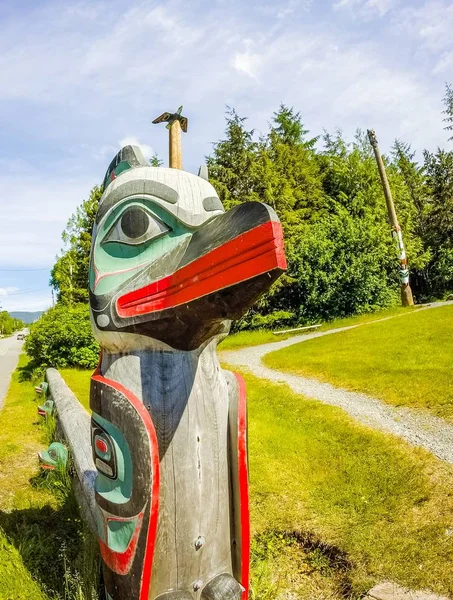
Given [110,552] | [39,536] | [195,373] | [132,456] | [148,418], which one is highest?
[195,373]

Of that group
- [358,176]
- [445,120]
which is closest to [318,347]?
[358,176]

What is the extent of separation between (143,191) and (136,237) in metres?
0.19

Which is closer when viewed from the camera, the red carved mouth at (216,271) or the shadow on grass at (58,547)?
the red carved mouth at (216,271)

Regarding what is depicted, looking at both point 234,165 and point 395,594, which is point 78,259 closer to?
point 234,165

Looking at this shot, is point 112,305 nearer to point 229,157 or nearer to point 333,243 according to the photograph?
point 333,243

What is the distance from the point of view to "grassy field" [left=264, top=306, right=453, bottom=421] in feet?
21.8

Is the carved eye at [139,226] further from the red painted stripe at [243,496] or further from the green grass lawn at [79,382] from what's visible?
the green grass lawn at [79,382]

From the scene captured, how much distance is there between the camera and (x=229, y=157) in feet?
65.5

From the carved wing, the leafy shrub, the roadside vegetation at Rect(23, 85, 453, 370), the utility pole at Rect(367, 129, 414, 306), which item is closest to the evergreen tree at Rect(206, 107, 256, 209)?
the roadside vegetation at Rect(23, 85, 453, 370)

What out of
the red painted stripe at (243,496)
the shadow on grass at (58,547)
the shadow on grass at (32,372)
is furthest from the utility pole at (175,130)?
the shadow on grass at (32,372)

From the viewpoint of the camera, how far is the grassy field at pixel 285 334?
15062mm

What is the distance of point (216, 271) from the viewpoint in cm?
136

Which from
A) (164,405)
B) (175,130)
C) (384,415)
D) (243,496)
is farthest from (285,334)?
(164,405)

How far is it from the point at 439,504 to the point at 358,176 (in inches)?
845
